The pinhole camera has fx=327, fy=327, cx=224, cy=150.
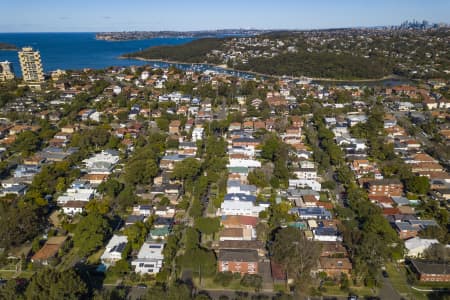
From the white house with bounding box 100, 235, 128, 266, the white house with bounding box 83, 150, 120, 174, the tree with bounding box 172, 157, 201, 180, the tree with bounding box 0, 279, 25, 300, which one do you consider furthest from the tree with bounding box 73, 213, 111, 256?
the white house with bounding box 83, 150, 120, 174

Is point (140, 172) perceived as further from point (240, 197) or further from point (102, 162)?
point (240, 197)

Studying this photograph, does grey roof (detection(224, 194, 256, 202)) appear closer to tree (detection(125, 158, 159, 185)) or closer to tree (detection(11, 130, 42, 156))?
tree (detection(125, 158, 159, 185))

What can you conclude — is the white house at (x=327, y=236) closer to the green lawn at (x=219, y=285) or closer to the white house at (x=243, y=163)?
the green lawn at (x=219, y=285)

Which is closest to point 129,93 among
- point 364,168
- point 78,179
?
point 78,179

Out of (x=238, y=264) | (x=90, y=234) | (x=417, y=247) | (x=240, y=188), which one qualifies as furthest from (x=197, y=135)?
(x=417, y=247)

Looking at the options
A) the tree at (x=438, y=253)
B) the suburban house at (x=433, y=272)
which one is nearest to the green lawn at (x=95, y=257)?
the suburban house at (x=433, y=272)

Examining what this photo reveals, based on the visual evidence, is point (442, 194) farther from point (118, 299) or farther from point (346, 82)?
point (346, 82)

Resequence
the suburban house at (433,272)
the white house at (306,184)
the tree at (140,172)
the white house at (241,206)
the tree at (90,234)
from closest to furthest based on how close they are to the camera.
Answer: the suburban house at (433,272) < the tree at (90,234) < the white house at (241,206) < the tree at (140,172) < the white house at (306,184)
